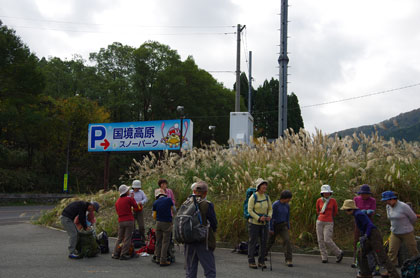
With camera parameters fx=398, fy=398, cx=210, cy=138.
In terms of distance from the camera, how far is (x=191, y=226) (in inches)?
218

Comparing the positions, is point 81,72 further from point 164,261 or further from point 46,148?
point 164,261

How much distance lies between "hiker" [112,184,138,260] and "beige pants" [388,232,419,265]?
5.33 m

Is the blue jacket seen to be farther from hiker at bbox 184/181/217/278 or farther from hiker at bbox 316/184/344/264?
hiker at bbox 184/181/217/278

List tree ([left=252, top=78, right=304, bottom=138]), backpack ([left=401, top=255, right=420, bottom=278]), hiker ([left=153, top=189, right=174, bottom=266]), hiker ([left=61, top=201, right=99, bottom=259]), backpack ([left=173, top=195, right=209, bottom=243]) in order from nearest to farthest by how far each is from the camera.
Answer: backpack ([left=173, top=195, right=209, bottom=243]) < backpack ([left=401, top=255, right=420, bottom=278]) < hiker ([left=153, top=189, right=174, bottom=266]) < hiker ([left=61, top=201, right=99, bottom=259]) < tree ([left=252, top=78, right=304, bottom=138])

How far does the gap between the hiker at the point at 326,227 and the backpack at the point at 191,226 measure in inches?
150

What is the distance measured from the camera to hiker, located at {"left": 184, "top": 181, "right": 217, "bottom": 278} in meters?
5.55

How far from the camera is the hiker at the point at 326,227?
27.7 feet

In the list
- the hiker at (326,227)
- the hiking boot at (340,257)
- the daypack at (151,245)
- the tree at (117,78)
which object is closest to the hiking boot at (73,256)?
the daypack at (151,245)

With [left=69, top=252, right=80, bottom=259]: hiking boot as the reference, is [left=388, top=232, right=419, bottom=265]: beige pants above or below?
above

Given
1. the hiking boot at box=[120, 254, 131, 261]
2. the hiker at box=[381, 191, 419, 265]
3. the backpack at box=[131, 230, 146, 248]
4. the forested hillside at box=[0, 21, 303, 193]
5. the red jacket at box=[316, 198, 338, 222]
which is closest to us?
the hiker at box=[381, 191, 419, 265]

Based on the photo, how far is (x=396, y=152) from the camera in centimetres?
1105

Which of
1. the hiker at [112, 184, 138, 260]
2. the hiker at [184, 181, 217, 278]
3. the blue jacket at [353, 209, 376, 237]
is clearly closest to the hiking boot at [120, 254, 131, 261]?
the hiker at [112, 184, 138, 260]

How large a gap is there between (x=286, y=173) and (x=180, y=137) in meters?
14.7

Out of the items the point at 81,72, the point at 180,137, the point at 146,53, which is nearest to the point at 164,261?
the point at 180,137
